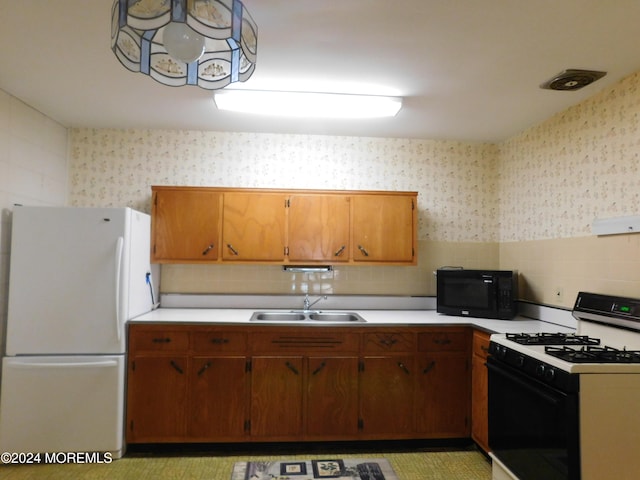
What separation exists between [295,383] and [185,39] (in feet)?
7.52

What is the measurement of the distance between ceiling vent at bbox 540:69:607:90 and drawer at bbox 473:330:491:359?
163 cm

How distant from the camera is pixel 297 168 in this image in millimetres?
3666

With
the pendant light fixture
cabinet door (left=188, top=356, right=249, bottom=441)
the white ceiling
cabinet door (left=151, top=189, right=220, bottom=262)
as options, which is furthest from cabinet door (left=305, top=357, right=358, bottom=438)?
the pendant light fixture

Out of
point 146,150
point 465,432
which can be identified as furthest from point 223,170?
point 465,432

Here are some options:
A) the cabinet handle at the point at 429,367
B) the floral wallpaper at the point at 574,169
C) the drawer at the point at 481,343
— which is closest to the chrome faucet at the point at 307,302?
the cabinet handle at the point at 429,367

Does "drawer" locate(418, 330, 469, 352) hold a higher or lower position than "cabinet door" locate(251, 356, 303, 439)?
higher

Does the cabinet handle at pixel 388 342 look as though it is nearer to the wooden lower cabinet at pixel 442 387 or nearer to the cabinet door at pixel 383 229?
the wooden lower cabinet at pixel 442 387

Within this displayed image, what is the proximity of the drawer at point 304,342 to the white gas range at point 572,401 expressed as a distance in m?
1.00

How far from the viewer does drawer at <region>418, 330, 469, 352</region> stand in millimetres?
3000

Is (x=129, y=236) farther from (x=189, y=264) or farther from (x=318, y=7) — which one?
(x=318, y=7)

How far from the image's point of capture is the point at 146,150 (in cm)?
359

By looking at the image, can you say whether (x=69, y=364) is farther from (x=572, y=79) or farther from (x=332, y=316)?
(x=572, y=79)

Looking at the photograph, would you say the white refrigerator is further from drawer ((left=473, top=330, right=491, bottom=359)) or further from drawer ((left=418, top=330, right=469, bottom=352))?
drawer ((left=473, top=330, right=491, bottom=359))

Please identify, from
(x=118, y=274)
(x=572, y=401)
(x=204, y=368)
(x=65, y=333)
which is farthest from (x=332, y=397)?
(x=65, y=333)
